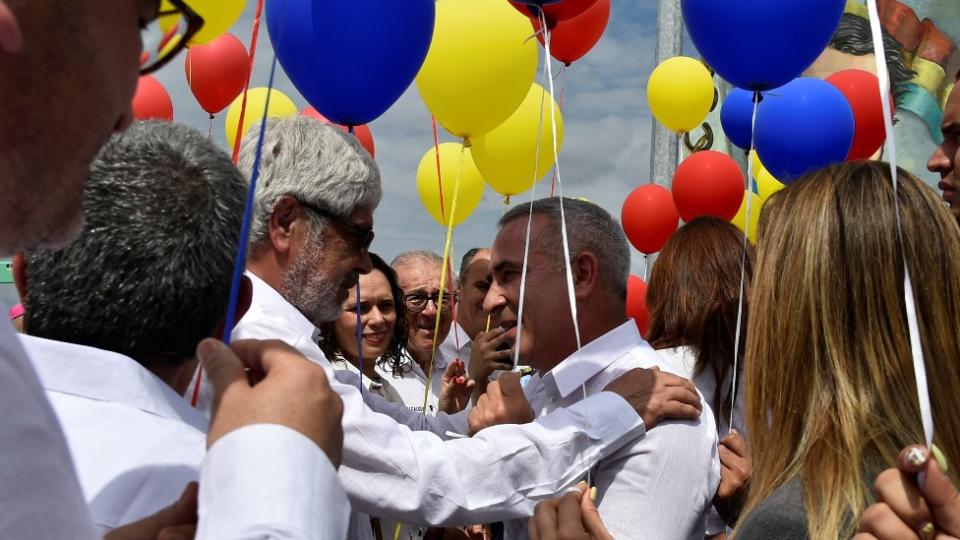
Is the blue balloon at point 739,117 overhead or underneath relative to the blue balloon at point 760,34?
underneath

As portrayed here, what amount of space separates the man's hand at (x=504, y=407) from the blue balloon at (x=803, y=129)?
2847 millimetres

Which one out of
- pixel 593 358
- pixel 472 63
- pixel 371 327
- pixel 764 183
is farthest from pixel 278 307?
pixel 764 183

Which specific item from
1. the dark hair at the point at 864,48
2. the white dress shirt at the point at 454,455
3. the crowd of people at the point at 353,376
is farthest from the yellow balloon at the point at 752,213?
the dark hair at the point at 864,48

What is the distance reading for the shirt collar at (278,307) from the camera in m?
2.35

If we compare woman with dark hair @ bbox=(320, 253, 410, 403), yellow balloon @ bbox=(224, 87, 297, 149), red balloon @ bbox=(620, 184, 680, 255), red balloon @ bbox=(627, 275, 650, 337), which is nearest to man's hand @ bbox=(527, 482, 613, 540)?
woman with dark hair @ bbox=(320, 253, 410, 403)

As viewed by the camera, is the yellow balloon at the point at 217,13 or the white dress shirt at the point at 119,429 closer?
the white dress shirt at the point at 119,429

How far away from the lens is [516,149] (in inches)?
182

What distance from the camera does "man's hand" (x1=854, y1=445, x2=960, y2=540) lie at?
1.20m

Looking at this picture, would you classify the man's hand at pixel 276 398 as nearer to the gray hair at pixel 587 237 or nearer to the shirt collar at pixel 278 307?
the shirt collar at pixel 278 307

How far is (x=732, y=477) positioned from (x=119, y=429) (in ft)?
5.37

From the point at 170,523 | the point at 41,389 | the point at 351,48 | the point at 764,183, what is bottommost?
the point at 764,183

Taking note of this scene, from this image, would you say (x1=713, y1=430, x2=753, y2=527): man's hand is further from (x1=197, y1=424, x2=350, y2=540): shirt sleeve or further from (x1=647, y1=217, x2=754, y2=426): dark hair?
(x1=197, y1=424, x2=350, y2=540): shirt sleeve

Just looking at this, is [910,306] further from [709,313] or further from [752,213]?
[752,213]

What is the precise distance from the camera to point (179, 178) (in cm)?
138
